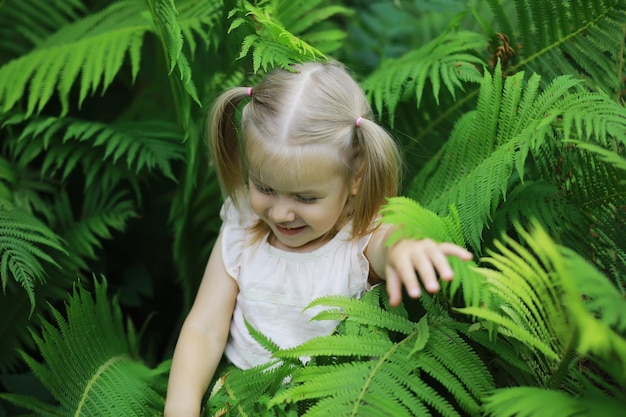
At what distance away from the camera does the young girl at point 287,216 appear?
59.7 inches

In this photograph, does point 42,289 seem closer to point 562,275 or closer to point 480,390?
point 480,390

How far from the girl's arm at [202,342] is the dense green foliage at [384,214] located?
7 cm

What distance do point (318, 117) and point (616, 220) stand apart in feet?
2.85

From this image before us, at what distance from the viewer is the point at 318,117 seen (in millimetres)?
1516

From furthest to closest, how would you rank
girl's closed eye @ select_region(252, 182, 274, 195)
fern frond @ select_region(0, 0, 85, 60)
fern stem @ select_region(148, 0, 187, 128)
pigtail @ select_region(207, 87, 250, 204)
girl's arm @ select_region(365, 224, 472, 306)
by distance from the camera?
fern frond @ select_region(0, 0, 85, 60) → fern stem @ select_region(148, 0, 187, 128) → pigtail @ select_region(207, 87, 250, 204) → girl's closed eye @ select_region(252, 182, 274, 195) → girl's arm @ select_region(365, 224, 472, 306)

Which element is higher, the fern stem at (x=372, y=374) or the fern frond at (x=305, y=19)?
the fern frond at (x=305, y=19)

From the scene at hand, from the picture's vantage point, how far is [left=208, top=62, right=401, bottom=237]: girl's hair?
1.50 metres

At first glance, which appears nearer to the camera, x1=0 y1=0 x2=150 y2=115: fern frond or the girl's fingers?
the girl's fingers

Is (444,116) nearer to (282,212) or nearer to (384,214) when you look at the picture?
(384,214)

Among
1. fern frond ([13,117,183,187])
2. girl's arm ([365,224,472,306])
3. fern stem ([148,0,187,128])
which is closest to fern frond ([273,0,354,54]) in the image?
fern stem ([148,0,187,128])

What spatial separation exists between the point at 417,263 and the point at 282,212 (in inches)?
16.7

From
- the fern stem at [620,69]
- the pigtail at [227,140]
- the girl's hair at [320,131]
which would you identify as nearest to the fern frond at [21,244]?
the pigtail at [227,140]

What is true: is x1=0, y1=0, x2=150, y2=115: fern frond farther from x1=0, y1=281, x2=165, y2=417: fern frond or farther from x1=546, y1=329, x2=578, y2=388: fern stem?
x1=546, y1=329, x2=578, y2=388: fern stem

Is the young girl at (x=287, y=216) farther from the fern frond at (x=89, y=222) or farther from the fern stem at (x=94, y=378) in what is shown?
the fern frond at (x=89, y=222)
